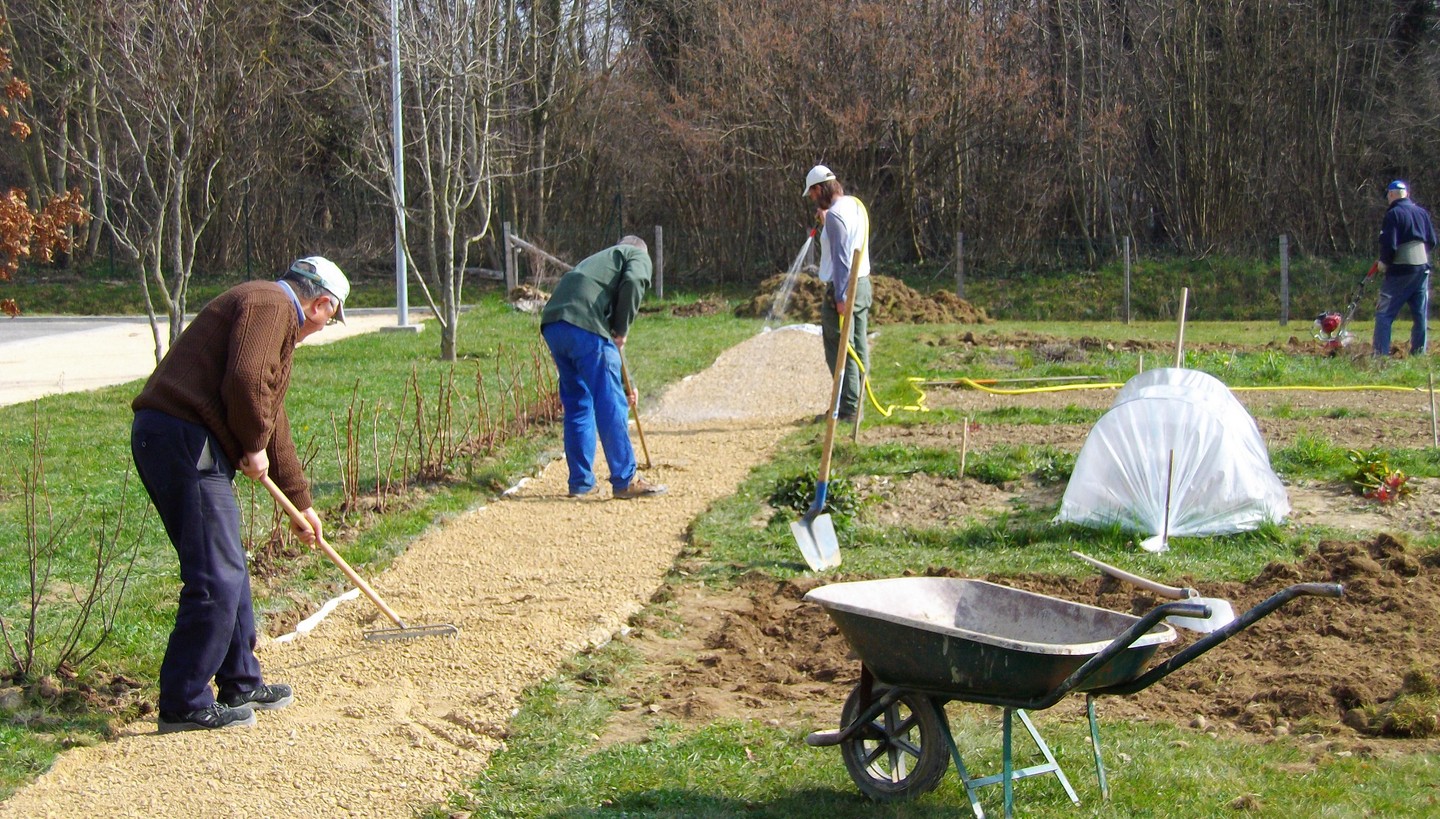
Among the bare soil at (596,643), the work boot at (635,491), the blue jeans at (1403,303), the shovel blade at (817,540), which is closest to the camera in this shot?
the bare soil at (596,643)

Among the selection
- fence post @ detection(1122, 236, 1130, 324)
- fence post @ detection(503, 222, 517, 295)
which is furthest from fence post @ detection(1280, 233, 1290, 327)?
fence post @ detection(503, 222, 517, 295)

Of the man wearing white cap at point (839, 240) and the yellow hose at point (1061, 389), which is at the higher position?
the man wearing white cap at point (839, 240)

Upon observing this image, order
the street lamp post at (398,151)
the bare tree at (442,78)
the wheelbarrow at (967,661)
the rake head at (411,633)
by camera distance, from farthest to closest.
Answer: the street lamp post at (398,151) → the bare tree at (442,78) → the rake head at (411,633) → the wheelbarrow at (967,661)

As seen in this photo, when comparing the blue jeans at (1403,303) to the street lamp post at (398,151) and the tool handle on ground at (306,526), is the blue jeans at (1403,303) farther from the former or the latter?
the tool handle on ground at (306,526)

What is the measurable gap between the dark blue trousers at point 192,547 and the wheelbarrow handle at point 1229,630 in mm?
2847

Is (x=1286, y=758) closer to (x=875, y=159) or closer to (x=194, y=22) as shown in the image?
(x=194, y=22)

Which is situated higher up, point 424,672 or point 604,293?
point 604,293

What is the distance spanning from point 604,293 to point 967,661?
475cm

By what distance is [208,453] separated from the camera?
442cm

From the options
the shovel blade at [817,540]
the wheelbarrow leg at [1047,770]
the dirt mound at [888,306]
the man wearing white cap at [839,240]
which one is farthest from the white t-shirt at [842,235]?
the dirt mound at [888,306]

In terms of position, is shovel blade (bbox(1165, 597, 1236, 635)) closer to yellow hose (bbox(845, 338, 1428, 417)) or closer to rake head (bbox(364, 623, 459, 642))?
rake head (bbox(364, 623, 459, 642))

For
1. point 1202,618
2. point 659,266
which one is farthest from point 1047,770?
point 659,266

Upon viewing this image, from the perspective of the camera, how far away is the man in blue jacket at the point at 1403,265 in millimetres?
12836

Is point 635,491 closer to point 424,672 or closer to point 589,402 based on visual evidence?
Result: point 589,402
